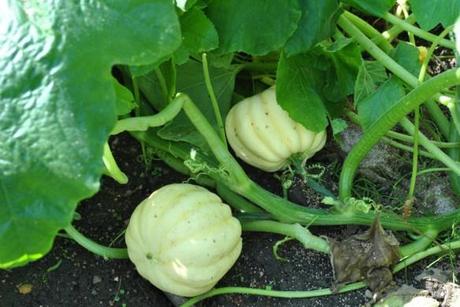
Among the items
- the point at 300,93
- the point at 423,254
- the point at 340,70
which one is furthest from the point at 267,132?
the point at 423,254

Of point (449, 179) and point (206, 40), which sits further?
point (449, 179)

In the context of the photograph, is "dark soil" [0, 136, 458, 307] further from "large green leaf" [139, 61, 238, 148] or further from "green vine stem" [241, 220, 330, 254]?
"large green leaf" [139, 61, 238, 148]

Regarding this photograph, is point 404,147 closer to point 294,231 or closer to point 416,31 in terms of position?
point 416,31

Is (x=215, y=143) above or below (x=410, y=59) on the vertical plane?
below

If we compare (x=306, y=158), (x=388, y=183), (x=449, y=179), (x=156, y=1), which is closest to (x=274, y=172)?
(x=306, y=158)

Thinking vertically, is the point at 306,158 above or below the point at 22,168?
below

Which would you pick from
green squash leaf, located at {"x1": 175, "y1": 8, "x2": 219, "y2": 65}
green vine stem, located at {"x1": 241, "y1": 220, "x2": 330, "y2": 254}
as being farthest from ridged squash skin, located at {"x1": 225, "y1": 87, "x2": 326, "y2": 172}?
green squash leaf, located at {"x1": 175, "y1": 8, "x2": 219, "y2": 65}

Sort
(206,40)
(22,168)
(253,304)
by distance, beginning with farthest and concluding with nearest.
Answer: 1. (253,304)
2. (206,40)
3. (22,168)

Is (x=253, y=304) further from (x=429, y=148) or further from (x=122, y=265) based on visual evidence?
(x=429, y=148)
